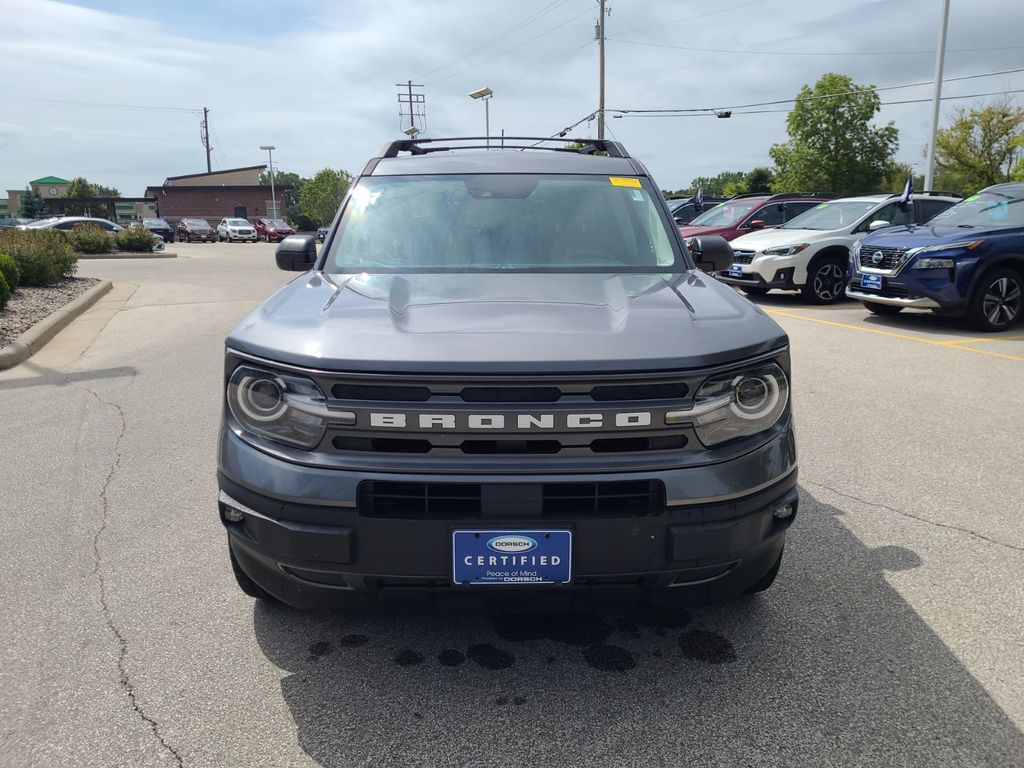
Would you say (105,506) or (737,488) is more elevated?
(737,488)

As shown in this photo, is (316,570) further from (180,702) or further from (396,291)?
(396,291)

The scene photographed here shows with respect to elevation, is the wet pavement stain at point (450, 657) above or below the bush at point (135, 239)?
below

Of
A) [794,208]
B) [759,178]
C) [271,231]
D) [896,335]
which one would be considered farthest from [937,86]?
[759,178]

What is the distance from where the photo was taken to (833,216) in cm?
1280

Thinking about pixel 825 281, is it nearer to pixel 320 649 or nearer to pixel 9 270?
pixel 320 649

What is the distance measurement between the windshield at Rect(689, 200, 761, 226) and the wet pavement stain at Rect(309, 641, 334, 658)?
14.1m

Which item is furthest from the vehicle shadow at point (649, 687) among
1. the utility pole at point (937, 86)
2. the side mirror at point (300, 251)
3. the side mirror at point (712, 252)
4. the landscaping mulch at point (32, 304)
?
the utility pole at point (937, 86)

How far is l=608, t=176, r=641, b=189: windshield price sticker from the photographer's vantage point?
389 cm

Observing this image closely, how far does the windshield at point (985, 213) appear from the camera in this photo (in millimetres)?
9719

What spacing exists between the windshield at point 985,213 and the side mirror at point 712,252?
7521 millimetres

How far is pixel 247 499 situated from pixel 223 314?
10.4 m

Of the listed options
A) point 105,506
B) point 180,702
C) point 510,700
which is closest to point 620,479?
point 510,700

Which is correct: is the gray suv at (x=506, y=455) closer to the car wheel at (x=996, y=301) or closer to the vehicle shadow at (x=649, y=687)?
the vehicle shadow at (x=649, y=687)

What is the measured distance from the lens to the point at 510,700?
248cm
